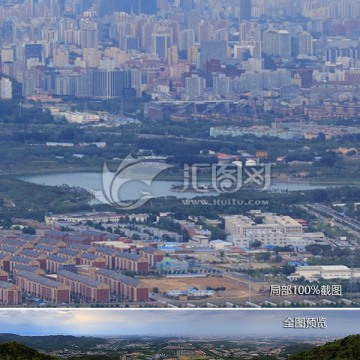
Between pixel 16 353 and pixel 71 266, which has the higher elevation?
pixel 16 353

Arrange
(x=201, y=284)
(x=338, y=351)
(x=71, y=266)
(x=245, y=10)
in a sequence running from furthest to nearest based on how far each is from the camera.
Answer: (x=245, y=10)
(x=71, y=266)
(x=201, y=284)
(x=338, y=351)

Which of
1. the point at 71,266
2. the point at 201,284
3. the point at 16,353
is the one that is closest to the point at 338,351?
the point at 16,353

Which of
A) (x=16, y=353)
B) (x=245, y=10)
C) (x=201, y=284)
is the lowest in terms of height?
(x=201, y=284)

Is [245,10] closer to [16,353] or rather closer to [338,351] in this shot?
[338,351]

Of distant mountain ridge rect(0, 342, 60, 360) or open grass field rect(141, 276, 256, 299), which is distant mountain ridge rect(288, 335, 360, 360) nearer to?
distant mountain ridge rect(0, 342, 60, 360)

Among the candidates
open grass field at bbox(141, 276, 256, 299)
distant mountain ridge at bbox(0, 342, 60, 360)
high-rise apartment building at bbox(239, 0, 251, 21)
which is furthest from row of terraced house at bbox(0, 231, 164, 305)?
distant mountain ridge at bbox(0, 342, 60, 360)

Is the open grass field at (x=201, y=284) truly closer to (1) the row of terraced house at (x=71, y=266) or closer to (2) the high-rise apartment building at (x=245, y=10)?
(1) the row of terraced house at (x=71, y=266)

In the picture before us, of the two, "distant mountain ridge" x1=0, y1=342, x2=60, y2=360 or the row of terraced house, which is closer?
"distant mountain ridge" x1=0, y1=342, x2=60, y2=360

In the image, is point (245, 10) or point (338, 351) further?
point (245, 10)
